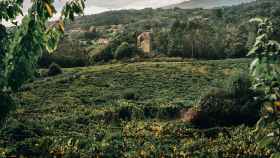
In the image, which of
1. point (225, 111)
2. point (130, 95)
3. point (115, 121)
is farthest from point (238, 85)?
point (130, 95)

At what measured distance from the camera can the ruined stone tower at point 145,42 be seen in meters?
92.8

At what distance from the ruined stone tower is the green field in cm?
3306

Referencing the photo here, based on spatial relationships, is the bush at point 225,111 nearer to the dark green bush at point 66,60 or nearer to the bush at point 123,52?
the dark green bush at point 66,60

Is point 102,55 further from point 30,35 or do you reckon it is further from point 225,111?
point 30,35

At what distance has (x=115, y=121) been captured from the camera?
3362 cm

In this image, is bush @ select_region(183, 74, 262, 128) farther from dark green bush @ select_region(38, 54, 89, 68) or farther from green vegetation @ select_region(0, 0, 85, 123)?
dark green bush @ select_region(38, 54, 89, 68)

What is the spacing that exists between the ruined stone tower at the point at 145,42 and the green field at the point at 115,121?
3306cm

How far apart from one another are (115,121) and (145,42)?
62590mm

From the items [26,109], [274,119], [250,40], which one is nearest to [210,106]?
[26,109]

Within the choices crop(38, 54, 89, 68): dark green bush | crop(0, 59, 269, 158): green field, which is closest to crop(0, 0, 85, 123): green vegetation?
crop(0, 59, 269, 158): green field

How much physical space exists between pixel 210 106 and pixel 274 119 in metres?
26.0

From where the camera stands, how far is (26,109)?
122 ft

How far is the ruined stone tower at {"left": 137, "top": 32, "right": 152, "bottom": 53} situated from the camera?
9280 centimetres

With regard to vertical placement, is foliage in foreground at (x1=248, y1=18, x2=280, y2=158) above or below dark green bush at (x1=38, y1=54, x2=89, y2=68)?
above
